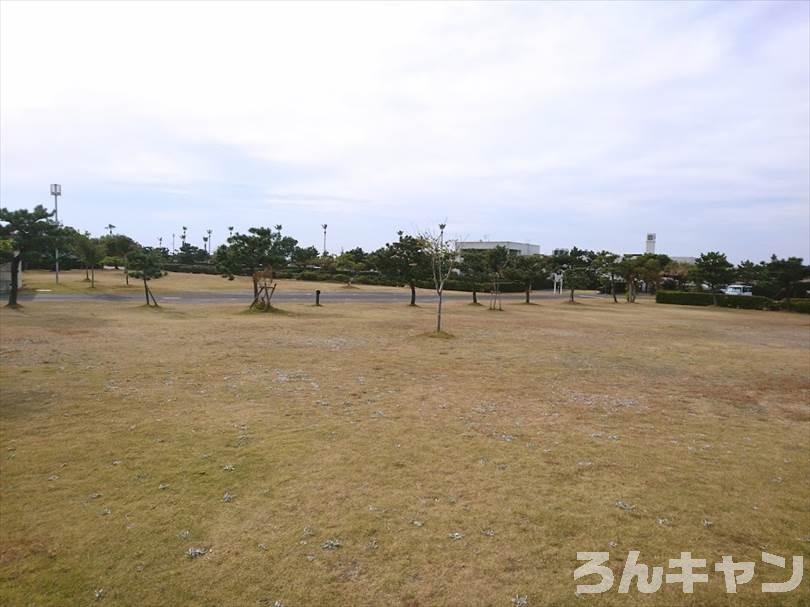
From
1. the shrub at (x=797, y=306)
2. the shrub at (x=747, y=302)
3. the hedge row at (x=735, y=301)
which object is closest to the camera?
the shrub at (x=797, y=306)

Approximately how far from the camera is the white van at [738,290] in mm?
51344

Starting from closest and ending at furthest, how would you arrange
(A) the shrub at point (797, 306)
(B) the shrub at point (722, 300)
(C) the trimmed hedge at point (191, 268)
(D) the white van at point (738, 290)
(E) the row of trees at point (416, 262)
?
(E) the row of trees at point (416, 262) < (A) the shrub at point (797, 306) < (B) the shrub at point (722, 300) < (D) the white van at point (738, 290) < (C) the trimmed hedge at point (191, 268)

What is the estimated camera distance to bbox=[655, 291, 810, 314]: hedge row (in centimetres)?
3916

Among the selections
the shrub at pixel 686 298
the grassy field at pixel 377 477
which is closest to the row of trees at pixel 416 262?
the shrub at pixel 686 298

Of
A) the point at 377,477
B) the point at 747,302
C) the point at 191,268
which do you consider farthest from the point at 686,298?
the point at 191,268

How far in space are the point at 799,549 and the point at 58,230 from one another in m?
28.7

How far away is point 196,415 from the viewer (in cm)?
834

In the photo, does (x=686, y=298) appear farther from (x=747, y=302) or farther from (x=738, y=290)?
(x=738, y=290)

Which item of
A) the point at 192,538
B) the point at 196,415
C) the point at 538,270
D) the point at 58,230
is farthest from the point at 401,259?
the point at 192,538

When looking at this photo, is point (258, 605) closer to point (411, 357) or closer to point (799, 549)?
point (799, 549)

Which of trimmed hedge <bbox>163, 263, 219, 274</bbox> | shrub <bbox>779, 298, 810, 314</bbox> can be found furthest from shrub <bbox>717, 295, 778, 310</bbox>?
trimmed hedge <bbox>163, 263, 219, 274</bbox>

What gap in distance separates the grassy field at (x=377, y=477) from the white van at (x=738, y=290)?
1777 inches

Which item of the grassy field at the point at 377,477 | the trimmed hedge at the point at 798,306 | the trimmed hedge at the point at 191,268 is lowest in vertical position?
the grassy field at the point at 377,477

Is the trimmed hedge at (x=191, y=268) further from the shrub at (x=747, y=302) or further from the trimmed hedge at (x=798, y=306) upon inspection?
the trimmed hedge at (x=798, y=306)
